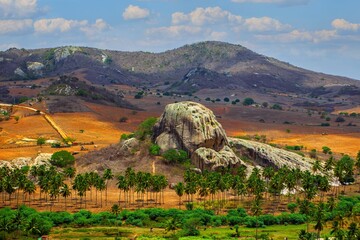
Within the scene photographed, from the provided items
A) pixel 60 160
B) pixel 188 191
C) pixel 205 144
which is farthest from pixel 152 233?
pixel 60 160

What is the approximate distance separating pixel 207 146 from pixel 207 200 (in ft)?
89.8

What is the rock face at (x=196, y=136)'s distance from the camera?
175000 millimetres

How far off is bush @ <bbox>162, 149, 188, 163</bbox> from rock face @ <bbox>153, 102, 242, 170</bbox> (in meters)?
2.65

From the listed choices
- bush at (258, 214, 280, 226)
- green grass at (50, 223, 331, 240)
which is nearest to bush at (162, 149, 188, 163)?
bush at (258, 214, 280, 226)

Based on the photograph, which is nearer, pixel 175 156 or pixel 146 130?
pixel 175 156

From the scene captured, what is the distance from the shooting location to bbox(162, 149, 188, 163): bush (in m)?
177

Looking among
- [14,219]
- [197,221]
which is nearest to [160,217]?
[197,221]

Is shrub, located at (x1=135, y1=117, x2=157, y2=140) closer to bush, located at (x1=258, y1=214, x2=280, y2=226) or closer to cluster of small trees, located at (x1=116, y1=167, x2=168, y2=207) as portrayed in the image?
cluster of small trees, located at (x1=116, y1=167, x2=168, y2=207)

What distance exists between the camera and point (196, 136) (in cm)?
17912

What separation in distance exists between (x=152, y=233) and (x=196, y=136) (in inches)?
2417

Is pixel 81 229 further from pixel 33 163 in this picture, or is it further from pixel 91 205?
pixel 33 163

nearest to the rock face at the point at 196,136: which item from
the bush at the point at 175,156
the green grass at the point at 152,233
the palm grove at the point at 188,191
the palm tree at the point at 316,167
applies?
the bush at the point at 175,156

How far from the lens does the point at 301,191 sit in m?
164

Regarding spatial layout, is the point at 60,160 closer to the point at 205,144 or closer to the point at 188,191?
the point at 205,144
